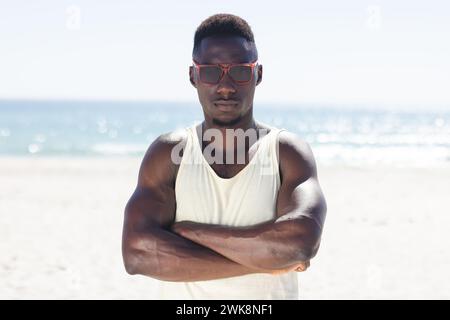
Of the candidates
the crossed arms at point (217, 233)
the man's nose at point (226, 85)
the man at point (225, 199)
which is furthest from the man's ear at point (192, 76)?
the crossed arms at point (217, 233)

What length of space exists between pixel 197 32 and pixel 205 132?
39cm

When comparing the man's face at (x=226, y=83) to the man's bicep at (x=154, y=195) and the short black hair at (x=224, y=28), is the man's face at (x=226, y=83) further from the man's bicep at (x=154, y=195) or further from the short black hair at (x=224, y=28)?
the man's bicep at (x=154, y=195)

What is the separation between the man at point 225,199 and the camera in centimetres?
233

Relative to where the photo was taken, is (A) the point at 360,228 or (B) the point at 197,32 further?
(A) the point at 360,228

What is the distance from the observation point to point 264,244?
2.31m

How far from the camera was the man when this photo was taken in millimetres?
2326

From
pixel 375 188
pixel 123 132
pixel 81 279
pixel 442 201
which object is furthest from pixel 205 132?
pixel 123 132

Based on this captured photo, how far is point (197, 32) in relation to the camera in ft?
8.04

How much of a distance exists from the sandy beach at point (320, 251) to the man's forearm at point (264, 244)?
5197 mm

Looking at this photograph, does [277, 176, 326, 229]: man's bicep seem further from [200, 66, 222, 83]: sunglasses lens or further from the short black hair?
the short black hair

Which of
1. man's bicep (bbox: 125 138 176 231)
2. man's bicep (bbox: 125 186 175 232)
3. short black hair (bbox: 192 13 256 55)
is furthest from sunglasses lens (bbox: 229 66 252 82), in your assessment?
man's bicep (bbox: 125 186 175 232)

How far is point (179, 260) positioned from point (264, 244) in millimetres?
321

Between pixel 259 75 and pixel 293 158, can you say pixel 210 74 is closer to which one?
pixel 259 75
